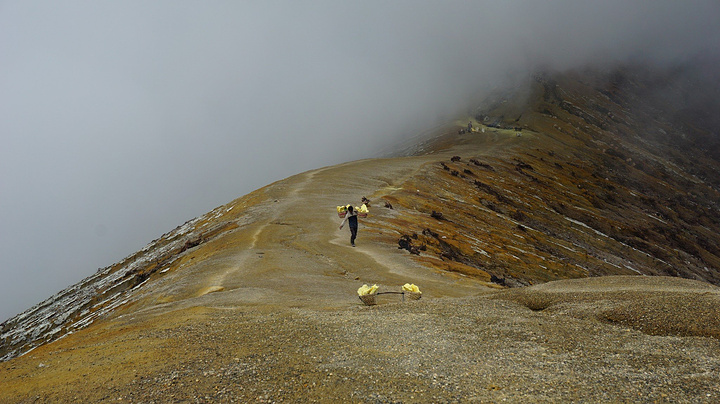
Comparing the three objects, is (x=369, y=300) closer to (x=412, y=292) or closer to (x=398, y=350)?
(x=412, y=292)

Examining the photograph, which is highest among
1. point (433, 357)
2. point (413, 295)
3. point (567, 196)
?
point (433, 357)

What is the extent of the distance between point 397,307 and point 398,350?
3753 millimetres

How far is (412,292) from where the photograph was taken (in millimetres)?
15102

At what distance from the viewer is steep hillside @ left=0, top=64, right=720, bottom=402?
7.31 metres

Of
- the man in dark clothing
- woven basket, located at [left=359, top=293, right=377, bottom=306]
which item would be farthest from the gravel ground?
the man in dark clothing

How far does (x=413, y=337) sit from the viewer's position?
939cm

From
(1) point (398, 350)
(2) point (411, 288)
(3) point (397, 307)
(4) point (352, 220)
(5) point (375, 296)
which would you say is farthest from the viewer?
(4) point (352, 220)

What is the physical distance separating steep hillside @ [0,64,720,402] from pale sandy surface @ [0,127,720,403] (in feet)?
0.16

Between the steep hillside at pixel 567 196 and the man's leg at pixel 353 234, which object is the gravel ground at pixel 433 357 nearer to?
the man's leg at pixel 353 234

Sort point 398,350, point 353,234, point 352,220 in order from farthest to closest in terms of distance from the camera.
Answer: point 353,234 < point 352,220 < point 398,350

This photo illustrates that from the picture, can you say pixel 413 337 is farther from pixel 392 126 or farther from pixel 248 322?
pixel 392 126

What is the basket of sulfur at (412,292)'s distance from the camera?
1487 centimetres

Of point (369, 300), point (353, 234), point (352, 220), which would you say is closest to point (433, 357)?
point (369, 300)

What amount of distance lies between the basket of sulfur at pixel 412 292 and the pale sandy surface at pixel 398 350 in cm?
77
